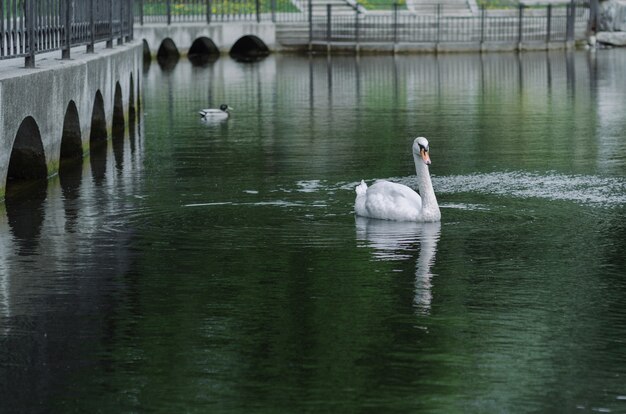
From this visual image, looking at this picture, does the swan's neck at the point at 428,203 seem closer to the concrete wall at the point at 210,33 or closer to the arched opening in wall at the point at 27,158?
the arched opening in wall at the point at 27,158

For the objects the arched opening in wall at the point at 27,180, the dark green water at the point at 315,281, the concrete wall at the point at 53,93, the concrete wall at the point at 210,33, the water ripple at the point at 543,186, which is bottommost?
the dark green water at the point at 315,281

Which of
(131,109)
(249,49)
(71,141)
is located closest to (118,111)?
(131,109)

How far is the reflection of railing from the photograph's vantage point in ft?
197

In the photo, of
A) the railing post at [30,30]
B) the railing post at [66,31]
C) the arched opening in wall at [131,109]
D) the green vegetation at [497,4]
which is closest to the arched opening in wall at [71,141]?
the railing post at [66,31]

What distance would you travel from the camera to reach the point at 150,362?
391 inches

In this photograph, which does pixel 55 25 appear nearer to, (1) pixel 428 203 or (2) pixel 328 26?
(1) pixel 428 203

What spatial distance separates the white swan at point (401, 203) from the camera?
15.8 m

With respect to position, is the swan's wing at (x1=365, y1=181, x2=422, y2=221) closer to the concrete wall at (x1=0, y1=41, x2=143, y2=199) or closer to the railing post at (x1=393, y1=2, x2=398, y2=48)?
the concrete wall at (x1=0, y1=41, x2=143, y2=199)

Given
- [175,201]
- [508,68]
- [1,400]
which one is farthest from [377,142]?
[508,68]

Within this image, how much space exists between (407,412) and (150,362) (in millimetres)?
1979

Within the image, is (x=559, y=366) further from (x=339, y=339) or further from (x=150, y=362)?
(x=150, y=362)

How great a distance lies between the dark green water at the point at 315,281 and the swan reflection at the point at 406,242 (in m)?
0.04

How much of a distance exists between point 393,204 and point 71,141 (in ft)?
25.2

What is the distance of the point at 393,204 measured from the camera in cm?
1595
